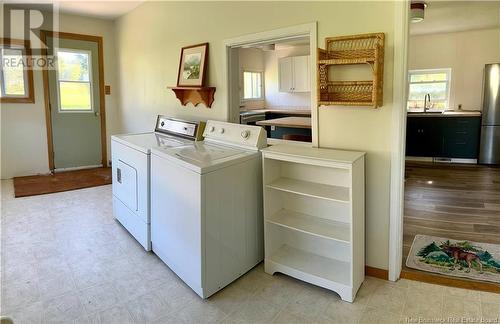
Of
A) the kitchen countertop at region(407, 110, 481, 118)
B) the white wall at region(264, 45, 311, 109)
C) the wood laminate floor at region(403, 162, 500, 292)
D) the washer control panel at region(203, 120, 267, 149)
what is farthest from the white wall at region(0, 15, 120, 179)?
the kitchen countertop at region(407, 110, 481, 118)

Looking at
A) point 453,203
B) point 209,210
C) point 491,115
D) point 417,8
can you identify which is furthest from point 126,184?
point 491,115

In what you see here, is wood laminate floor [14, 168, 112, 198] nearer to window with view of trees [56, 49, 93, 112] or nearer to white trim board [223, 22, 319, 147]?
window with view of trees [56, 49, 93, 112]

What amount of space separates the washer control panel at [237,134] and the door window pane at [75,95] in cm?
331

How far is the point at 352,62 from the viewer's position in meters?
2.24

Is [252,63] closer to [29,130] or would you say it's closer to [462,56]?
[462,56]

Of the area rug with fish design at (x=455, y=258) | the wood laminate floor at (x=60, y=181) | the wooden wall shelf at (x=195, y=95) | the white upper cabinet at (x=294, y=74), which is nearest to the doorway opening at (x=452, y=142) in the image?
the area rug with fish design at (x=455, y=258)

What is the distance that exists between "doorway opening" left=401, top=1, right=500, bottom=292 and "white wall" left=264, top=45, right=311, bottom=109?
196cm

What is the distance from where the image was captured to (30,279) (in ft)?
8.10

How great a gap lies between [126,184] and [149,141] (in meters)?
0.44

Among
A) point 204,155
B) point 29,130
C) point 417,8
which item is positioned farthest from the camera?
point 29,130

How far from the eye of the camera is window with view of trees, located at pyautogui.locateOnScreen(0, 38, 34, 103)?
16.0ft

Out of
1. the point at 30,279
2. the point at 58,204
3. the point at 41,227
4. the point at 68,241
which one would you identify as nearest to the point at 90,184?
the point at 58,204

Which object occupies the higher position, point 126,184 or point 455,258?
point 126,184

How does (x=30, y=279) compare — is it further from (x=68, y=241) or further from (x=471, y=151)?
(x=471, y=151)
